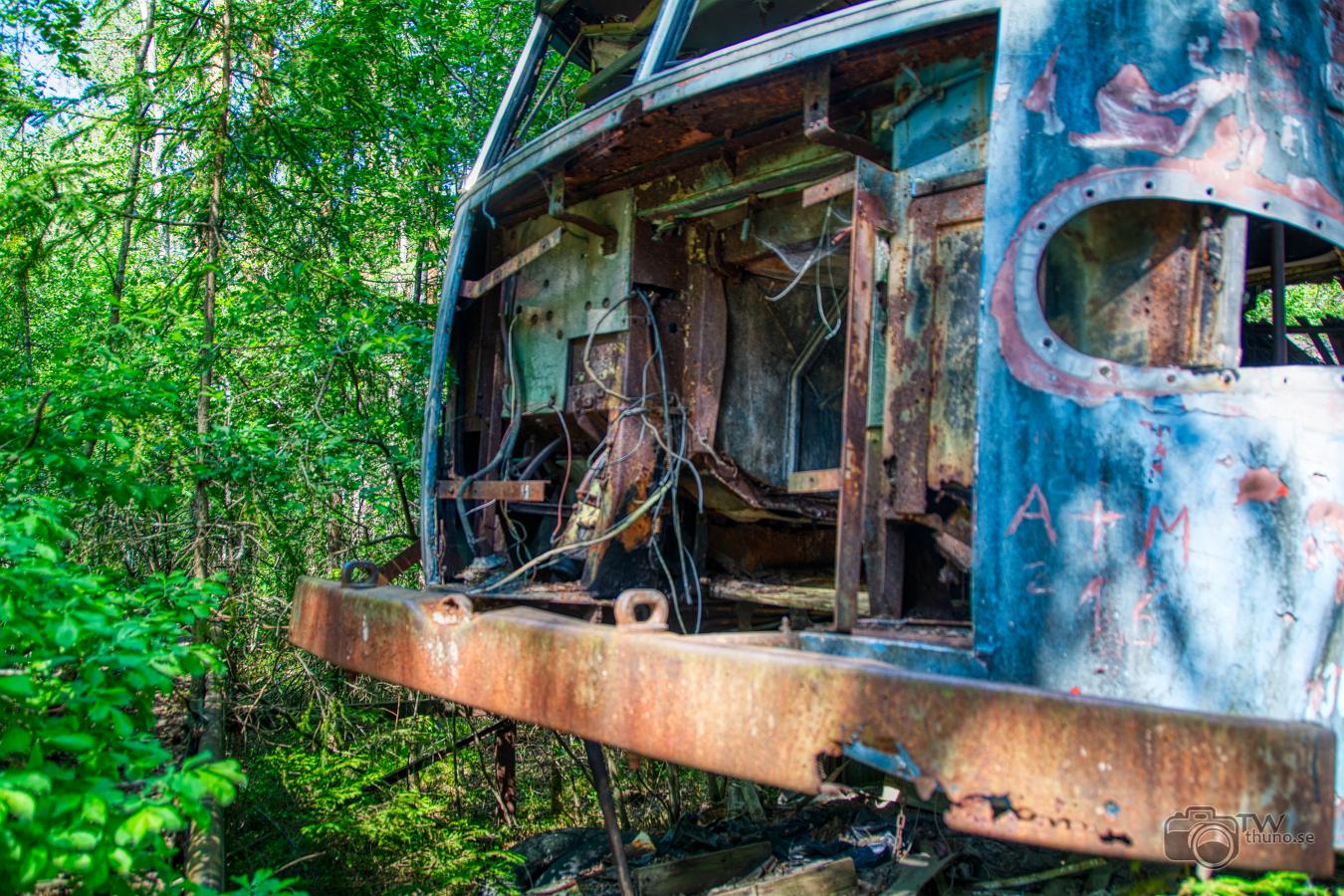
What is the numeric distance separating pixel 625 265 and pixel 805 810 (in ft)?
9.02

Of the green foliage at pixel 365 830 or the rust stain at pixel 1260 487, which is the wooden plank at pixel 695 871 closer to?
the green foliage at pixel 365 830

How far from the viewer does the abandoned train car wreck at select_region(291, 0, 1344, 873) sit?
1.87 m

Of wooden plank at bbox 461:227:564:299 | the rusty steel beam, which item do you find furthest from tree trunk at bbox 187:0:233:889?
the rusty steel beam

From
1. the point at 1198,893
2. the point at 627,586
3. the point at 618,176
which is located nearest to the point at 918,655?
the point at 1198,893

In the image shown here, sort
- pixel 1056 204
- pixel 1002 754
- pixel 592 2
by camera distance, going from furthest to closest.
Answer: pixel 592 2 → pixel 1056 204 → pixel 1002 754

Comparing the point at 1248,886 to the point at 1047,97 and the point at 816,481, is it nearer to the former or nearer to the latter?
the point at 816,481

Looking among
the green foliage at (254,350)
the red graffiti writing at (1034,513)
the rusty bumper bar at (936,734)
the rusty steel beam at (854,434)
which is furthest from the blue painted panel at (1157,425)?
the green foliage at (254,350)

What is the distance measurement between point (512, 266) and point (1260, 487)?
9.51ft

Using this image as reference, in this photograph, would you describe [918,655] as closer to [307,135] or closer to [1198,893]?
[1198,893]

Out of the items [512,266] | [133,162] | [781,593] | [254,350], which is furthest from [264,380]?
[781,593]

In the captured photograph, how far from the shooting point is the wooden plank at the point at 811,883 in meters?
3.59

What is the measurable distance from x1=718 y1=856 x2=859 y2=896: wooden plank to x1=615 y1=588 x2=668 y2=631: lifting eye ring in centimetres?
157

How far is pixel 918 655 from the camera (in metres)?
2.38

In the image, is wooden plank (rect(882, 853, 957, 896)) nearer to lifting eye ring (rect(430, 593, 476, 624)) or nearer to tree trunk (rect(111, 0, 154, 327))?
lifting eye ring (rect(430, 593, 476, 624))
